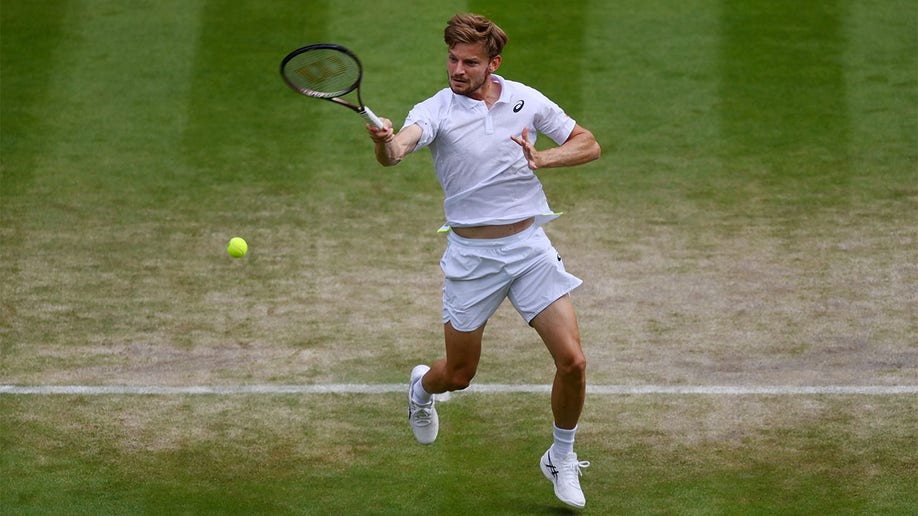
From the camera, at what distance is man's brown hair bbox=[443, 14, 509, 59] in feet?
22.8

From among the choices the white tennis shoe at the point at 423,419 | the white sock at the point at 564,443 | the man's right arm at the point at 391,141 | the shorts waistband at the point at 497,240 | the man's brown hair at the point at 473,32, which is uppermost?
the man's brown hair at the point at 473,32

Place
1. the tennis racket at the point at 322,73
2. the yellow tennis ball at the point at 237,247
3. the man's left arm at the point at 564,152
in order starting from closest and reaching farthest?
the man's left arm at the point at 564,152, the tennis racket at the point at 322,73, the yellow tennis ball at the point at 237,247

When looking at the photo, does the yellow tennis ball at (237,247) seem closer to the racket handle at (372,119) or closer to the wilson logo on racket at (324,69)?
the wilson logo on racket at (324,69)

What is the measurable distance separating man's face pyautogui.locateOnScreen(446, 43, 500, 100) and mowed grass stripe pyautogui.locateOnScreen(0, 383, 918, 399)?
2412 mm

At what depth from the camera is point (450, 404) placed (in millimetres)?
8664

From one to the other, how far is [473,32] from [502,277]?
1302 millimetres

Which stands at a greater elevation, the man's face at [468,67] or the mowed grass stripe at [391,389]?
the man's face at [468,67]

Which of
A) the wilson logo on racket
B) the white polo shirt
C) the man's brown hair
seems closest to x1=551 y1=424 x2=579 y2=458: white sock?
the white polo shirt

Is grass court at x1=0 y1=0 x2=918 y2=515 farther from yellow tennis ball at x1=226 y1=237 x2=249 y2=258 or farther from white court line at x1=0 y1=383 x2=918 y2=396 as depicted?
yellow tennis ball at x1=226 y1=237 x2=249 y2=258

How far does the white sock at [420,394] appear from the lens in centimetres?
780

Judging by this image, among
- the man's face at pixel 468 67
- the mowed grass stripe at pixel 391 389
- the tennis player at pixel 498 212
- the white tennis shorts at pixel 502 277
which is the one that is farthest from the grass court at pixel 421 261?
the man's face at pixel 468 67

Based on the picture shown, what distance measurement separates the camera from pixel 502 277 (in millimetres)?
7277

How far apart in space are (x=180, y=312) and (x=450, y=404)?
241cm

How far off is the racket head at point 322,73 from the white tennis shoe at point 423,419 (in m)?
1.75
